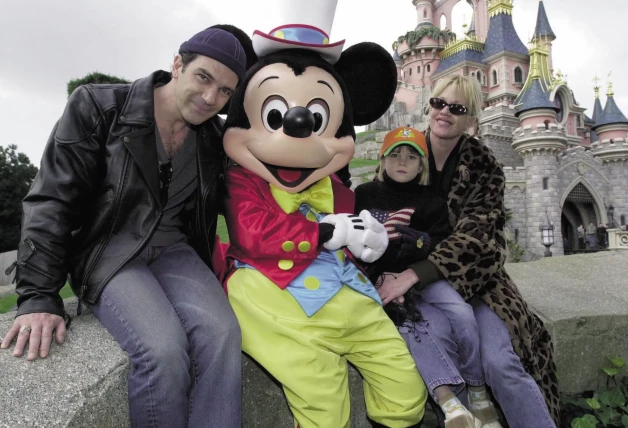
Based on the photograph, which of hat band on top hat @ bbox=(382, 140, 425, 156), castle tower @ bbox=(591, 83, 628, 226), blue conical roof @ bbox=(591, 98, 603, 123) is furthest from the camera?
blue conical roof @ bbox=(591, 98, 603, 123)

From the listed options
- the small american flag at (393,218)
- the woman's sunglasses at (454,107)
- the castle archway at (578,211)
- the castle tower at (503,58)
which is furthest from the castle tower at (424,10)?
the small american flag at (393,218)

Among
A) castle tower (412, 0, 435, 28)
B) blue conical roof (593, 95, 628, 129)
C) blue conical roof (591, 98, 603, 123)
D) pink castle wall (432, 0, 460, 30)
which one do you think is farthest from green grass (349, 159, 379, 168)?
pink castle wall (432, 0, 460, 30)

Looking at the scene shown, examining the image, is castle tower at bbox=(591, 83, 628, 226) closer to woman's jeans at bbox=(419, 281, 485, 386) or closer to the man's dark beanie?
woman's jeans at bbox=(419, 281, 485, 386)

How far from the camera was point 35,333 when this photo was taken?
1474 millimetres

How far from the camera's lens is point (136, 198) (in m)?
1.80

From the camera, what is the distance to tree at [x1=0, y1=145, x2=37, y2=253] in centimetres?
1855

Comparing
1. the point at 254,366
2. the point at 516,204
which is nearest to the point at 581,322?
the point at 254,366

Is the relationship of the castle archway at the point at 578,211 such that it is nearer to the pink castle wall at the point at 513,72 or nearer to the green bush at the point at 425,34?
the pink castle wall at the point at 513,72

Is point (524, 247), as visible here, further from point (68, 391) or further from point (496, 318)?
point (68, 391)

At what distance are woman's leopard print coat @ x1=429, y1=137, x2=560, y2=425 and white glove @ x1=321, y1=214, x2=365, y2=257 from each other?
0.44 metres

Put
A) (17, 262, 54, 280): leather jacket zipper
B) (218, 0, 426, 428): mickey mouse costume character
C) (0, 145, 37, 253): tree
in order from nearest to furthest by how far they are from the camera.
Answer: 1. (17, 262, 54, 280): leather jacket zipper
2. (218, 0, 426, 428): mickey mouse costume character
3. (0, 145, 37, 253): tree

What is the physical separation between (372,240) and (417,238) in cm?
30

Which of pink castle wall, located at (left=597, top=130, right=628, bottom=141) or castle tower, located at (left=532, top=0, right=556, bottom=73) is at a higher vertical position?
castle tower, located at (left=532, top=0, right=556, bottom=73)

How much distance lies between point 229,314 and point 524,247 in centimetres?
2189
